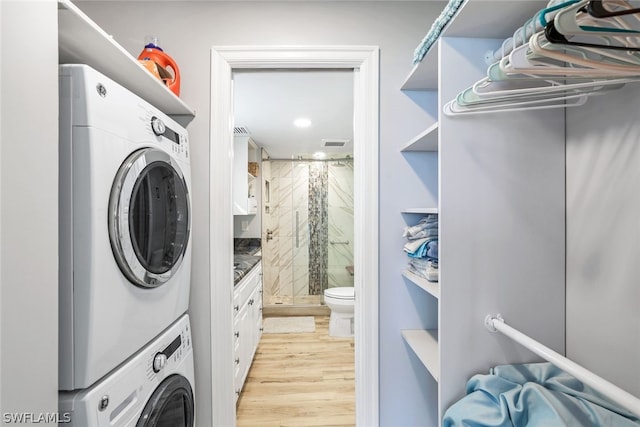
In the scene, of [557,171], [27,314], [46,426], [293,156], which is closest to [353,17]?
[557,171]

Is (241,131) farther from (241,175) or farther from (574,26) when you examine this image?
(574,26)

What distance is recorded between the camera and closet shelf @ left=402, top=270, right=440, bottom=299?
3.59 feet

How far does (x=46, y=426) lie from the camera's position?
26.1 inches

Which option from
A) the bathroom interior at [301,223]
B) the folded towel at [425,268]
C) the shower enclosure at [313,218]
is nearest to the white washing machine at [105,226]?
the folded towel at [425,268]

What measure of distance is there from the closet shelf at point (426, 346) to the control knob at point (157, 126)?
134 centimetres

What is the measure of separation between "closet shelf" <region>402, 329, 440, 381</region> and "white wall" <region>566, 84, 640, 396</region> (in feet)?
1.50

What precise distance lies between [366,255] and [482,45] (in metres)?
0.98

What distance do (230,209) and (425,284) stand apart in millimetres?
989

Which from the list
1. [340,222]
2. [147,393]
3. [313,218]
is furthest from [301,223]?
[147,393]

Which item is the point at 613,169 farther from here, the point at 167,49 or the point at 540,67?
the point at 167,49

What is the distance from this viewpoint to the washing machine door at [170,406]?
0.97 m

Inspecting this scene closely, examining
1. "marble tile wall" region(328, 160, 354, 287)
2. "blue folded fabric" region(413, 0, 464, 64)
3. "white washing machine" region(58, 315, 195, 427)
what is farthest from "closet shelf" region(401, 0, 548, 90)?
"marble tile wall" region(328, 160, 354, 287)

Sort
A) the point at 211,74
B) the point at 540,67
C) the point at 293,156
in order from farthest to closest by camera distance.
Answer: the point at 293,156
the point at 211,74
the point at 540,67

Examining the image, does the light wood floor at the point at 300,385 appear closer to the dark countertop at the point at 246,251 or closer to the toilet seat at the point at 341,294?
the toilet seat at the point at 341,294
